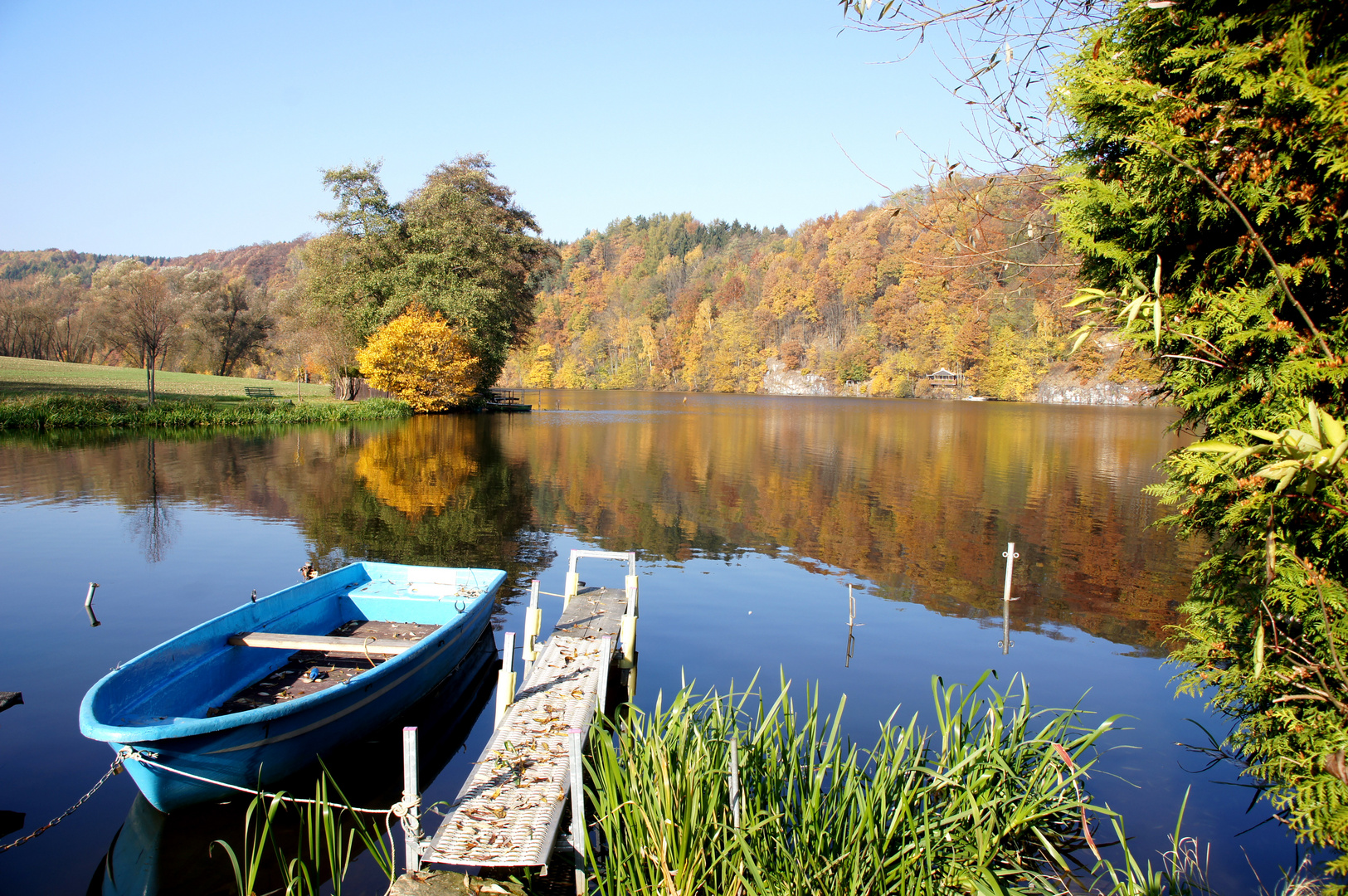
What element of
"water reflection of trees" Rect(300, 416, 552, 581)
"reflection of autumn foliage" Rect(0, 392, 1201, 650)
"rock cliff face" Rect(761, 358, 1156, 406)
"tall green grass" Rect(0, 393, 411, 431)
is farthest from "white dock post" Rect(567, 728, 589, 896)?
"rock cliff face" Rect(761, 358, 1156, 406)

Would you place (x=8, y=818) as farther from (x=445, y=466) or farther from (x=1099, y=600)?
(x=445, y=466)

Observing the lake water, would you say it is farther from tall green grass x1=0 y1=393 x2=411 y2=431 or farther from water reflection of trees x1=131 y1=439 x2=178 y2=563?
tall green grass x1=0 y1=393 x2=411 y2=431

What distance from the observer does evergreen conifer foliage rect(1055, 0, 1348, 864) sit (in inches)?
116

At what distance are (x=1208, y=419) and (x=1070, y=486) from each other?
21.3 m

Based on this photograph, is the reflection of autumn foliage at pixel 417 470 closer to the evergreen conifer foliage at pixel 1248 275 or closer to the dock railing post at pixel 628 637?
the dock railing post at pixel 628 637

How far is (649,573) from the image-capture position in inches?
545

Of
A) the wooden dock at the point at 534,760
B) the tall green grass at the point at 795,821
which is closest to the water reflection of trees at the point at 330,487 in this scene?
the wooden dock at the point at 534,760

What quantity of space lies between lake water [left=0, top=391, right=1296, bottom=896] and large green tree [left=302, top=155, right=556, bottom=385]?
54.6 ft

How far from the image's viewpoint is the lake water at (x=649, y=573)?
21.4 feet

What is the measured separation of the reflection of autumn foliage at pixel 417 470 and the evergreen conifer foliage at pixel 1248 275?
15791 mm

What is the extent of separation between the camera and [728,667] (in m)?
9.45

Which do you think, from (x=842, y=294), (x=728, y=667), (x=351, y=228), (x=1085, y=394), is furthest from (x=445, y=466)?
(x=842, y=294)

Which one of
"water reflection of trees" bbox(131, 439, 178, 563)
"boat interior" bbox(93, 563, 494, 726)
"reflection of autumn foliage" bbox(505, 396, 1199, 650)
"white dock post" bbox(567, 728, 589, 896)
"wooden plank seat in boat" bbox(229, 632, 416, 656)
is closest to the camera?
"white dock post" bbox(567, 728, 589, 896)

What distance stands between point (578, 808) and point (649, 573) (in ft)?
31.3
